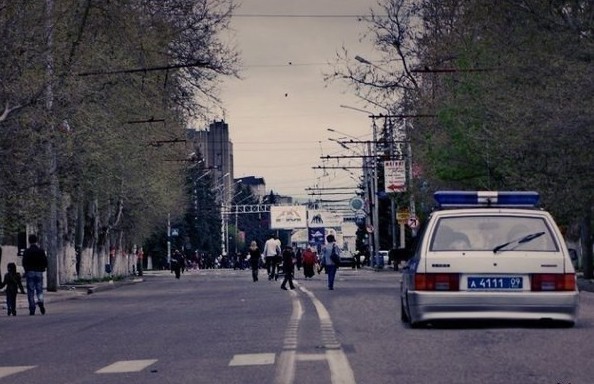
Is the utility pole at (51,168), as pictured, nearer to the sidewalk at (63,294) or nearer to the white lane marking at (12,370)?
the sidewalk at (63,294)

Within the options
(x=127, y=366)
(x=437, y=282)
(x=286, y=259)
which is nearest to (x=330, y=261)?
(x=286, y=259)

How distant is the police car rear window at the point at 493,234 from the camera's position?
18.9 meters

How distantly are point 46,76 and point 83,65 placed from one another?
6.95 metres

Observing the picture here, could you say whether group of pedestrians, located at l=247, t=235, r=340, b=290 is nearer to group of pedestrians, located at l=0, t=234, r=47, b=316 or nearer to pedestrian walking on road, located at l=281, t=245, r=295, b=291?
pedestrian walking on road, located at l=281, t=245, r=295, b=291

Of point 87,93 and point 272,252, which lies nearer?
point 87,93

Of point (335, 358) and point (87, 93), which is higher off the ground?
point (87, 93)

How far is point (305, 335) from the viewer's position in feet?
66.9

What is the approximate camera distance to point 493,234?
19.1 meters

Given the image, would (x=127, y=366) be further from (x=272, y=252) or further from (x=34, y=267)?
(x=272, y=252)

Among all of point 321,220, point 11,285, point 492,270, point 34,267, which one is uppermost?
point 321,220

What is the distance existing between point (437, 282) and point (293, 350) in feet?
7.40

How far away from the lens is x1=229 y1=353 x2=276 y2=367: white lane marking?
15727 mm

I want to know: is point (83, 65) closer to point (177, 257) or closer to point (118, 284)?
point (118, 284)

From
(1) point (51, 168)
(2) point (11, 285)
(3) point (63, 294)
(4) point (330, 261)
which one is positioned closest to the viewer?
(2) point (11, 285)
